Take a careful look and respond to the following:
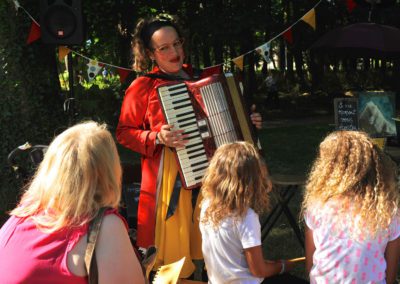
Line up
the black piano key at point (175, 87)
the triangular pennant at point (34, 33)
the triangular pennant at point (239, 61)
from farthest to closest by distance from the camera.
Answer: the triangular pennant at point (239, 61), the triangular pennant at point (34, 33), the black piano key at point (175, 87)

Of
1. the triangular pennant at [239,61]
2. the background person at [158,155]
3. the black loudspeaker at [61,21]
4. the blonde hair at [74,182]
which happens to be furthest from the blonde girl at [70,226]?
the triangular pennant at [239,61]

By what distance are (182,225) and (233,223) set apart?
644 mm

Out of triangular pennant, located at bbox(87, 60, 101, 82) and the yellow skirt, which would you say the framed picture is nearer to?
the yellow skirt

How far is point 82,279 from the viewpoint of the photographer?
1.81 meters

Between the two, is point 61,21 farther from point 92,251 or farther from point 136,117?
point 92,251

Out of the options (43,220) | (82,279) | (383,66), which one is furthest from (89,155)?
(383,66)

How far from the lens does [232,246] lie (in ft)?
9.32

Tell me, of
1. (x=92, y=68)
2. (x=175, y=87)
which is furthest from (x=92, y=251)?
(x=92, y=68)

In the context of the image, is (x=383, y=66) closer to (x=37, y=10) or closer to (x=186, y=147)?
(x=37, y=10)

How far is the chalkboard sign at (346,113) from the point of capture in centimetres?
536

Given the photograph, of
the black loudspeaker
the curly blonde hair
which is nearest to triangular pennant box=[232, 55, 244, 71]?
the black loudspeaker

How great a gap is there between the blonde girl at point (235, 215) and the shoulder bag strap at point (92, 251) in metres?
1.10

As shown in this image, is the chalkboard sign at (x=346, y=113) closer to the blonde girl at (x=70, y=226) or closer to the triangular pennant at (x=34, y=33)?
the triangular pennant at (x=34, y=33)

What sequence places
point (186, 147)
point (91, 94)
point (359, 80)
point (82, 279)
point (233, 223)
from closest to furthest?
point (82, 279) < point (233, 223) < point (186, 147) < point (91, 94) < point (359, 80)
